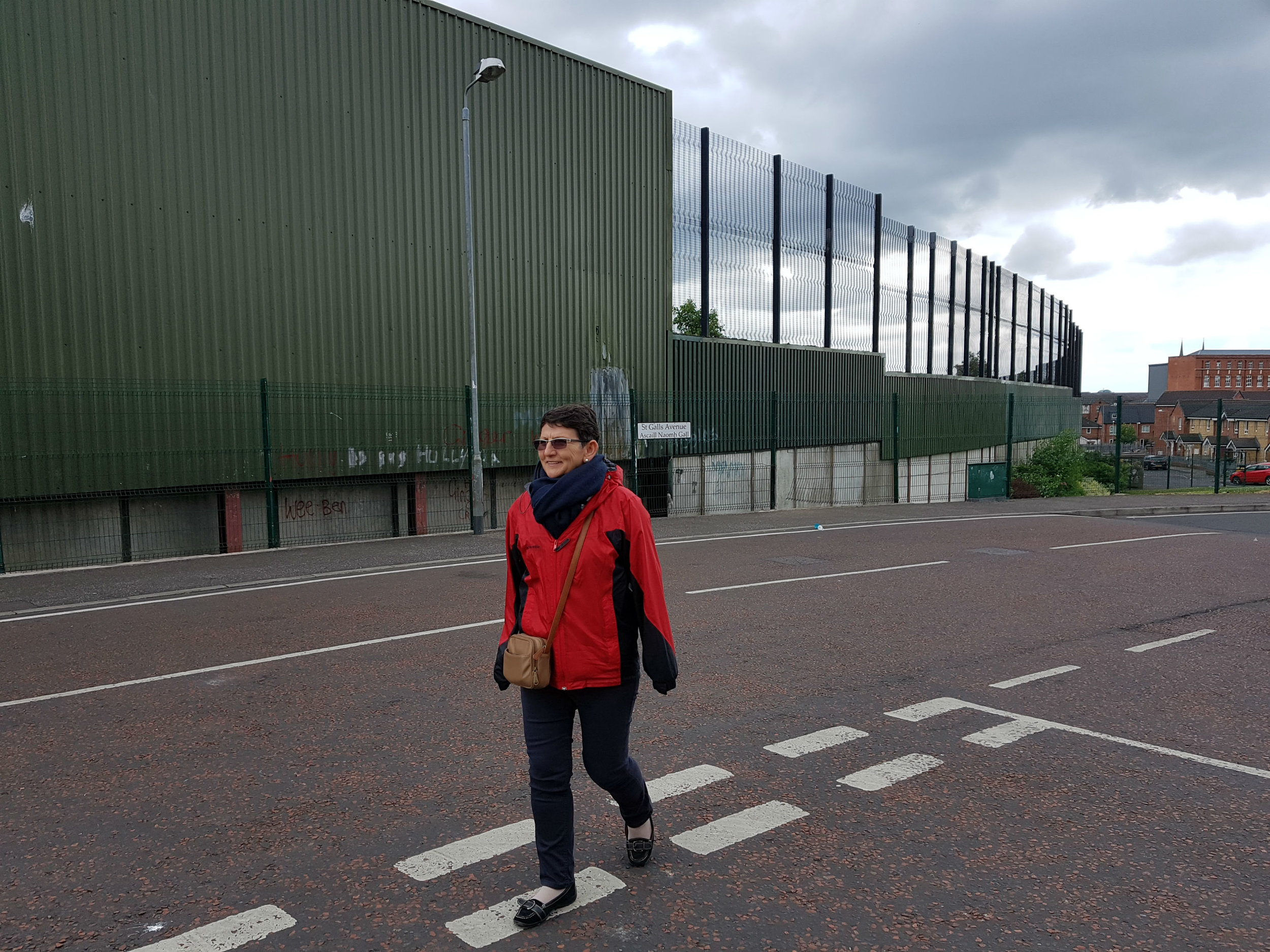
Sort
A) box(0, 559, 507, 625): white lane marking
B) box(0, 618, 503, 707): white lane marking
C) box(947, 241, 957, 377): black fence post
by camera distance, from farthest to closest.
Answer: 1. box(947, 241, 957, 377): black fence post
2. box(0, 559, 507, 625): white lane marking
3. box(0, 618, 503, 707): white lane marking

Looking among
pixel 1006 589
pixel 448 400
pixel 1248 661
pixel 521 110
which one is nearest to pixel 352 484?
pixel 448 400

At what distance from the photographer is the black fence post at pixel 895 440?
72.2 feet

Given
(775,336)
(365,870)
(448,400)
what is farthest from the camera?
(775,336)

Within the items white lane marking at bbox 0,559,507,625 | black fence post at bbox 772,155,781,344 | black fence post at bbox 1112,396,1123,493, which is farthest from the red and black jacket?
black fence post at bbox 1112,396,1123,493

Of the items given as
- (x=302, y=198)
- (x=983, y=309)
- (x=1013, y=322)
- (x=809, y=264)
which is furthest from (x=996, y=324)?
(x=302, y=198)

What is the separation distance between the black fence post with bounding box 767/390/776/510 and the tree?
3091 millimetres

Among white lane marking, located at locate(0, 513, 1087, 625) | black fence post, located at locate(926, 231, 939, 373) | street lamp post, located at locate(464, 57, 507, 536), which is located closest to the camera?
white lane marking, located at locate(0, 513, 1087, 625)

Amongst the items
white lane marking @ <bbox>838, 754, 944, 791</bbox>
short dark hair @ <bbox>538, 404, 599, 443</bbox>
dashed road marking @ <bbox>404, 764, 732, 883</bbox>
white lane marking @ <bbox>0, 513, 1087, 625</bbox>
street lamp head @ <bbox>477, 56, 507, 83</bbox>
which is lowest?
white lane marking @ <bbox>0, 513, 1087, 625</bbox>

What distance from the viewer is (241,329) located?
14.1 m

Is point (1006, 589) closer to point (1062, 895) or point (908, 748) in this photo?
point (908, 748)

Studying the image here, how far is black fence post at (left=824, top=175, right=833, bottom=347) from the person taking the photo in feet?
91.1

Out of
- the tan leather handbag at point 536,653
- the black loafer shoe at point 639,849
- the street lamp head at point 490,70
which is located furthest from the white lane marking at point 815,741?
the street lamp head at point 490,70

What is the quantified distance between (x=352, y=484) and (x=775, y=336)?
45.2 feet

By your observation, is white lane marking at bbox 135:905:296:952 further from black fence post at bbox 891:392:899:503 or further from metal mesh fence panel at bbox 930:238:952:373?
metal mesh fence panel at bbox 930:238:952:373
